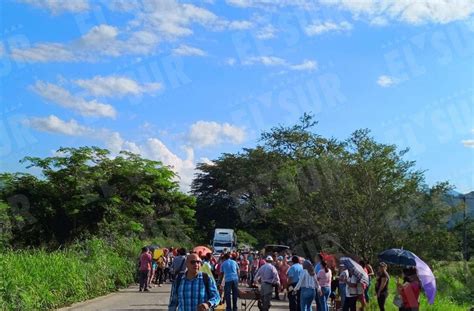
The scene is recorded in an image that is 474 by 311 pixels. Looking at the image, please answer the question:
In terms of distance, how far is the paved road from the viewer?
52.1 feet

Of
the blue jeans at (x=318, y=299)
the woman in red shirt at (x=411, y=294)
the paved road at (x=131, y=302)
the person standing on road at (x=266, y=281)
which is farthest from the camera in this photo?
the paved road at (x=131, y=302)

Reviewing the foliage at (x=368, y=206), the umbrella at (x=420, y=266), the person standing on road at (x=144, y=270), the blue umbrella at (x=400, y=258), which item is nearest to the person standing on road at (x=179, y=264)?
the umbrella at (x=420, y=266)

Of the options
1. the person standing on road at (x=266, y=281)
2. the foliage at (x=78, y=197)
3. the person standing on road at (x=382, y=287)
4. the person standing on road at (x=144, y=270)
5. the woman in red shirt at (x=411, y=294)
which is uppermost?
the foliage at (x=78, y=197)

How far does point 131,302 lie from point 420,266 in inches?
373

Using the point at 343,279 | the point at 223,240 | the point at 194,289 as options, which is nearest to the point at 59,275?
the point at 343,279

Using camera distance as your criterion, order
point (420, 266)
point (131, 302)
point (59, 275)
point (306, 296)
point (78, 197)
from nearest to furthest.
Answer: point (420, 266), point (306, 296), point (59, 275), point (131, 302), point (78, 197)

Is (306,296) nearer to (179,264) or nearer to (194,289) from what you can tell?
(179,264)

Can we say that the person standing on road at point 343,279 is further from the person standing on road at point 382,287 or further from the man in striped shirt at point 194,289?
the man in striped shirt at point 194,289

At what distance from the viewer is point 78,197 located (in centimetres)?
Result: 3262

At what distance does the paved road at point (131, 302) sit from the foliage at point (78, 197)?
1238 centimetres

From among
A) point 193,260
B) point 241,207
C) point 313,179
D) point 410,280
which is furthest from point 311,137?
point 193,260

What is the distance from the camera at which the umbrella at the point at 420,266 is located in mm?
11258

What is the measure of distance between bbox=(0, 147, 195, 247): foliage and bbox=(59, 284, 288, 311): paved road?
12.4 m

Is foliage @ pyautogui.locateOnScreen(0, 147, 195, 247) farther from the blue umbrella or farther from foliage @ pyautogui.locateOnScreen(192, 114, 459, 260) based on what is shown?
the blue umbrella
